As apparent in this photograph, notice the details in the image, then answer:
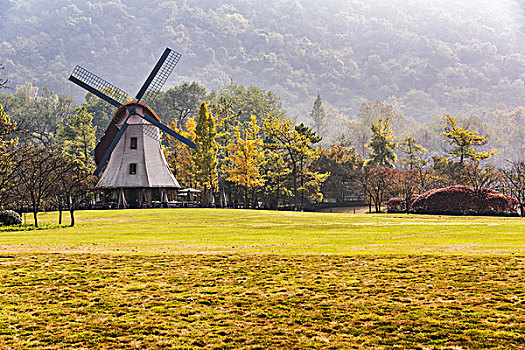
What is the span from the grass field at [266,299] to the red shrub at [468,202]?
46.9 meters

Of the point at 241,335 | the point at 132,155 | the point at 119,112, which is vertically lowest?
the point at 241,335

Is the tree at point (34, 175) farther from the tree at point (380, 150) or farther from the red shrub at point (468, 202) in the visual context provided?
the tree at point (380, 150)

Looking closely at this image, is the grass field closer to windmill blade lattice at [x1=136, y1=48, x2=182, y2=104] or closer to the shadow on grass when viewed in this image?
the shadow on grass

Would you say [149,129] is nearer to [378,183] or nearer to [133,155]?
[133,155]

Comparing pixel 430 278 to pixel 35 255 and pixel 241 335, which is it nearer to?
pixel 241 335

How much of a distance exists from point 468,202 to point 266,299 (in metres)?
56.8

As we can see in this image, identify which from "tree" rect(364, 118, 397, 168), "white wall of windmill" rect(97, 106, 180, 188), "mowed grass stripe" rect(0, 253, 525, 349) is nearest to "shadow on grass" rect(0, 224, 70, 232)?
"mowed grass stripe" rect(0, 253, 525, 349)

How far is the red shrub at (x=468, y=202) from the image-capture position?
6250 cm

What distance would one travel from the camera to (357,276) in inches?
558

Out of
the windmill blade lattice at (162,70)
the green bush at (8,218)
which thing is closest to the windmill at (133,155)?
the windmill blade lattice at (162,70)

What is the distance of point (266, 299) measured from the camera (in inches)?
472

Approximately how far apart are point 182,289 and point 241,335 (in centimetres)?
386

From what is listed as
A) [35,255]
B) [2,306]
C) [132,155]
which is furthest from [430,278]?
[132,155]

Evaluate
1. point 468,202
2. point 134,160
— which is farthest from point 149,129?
point 468,202
